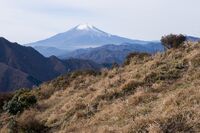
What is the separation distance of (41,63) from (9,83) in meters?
49.0

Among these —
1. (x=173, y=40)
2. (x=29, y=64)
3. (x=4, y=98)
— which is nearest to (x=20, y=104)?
(x=4, y=98)

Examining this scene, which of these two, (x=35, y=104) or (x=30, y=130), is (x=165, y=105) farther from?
(x=35, y=104)

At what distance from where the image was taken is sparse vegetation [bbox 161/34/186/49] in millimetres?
22706

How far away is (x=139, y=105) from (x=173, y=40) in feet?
32.4

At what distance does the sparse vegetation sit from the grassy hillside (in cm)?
53

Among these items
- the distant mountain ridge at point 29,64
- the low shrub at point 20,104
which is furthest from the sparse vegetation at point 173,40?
the distant mountain ridge at point 29,64

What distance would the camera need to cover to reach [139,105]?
545 inches

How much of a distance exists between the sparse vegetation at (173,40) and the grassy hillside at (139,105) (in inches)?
20.8

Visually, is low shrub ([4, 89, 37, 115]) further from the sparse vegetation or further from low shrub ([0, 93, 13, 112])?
the sparse vegetation

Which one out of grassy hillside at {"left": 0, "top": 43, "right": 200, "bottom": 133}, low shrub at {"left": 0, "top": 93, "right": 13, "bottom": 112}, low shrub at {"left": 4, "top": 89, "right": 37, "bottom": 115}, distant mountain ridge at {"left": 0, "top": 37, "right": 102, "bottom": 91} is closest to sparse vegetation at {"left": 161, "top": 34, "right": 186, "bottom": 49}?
grassy hillside at {"left": 0, "top": 43, "right": 200, "bottom": 133}

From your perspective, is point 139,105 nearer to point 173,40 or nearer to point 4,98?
point 173,40

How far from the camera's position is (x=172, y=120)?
10.8 metres

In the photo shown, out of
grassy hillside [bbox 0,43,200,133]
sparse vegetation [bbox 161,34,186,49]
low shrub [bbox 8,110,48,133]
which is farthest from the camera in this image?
sparse vegetation [bbox 161,34,186,49]

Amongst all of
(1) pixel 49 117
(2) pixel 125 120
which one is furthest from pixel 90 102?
(2) pixel 125 120
